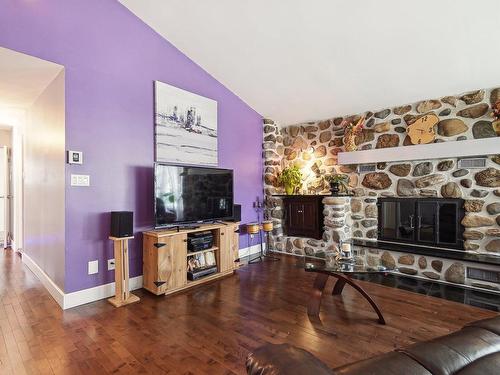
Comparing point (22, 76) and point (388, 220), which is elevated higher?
point (22, 76)

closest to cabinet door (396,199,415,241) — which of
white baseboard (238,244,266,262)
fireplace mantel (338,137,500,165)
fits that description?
fireplace mantel (338,137,500,165)

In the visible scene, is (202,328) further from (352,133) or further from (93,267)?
(352,133)

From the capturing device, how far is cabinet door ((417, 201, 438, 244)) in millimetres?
3778

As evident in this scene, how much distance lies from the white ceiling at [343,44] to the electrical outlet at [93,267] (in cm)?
285

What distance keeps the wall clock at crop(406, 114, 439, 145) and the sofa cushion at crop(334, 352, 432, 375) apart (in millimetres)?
3642

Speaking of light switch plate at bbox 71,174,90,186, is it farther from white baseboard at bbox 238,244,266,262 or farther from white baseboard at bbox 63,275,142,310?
white baseboard at bbox 238,244,266,262

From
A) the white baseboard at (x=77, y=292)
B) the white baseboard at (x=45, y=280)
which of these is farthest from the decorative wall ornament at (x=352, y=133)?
the white baseboard at (x=45, y=280)

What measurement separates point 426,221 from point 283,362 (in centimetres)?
385

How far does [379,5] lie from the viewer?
8.85ft

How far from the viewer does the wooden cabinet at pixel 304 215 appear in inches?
181

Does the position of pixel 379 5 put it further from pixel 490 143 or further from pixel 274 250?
pixel 274 250

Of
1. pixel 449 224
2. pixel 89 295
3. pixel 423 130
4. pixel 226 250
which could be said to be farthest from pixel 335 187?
pixel 89 295

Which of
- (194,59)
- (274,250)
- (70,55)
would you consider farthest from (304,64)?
(274,250)

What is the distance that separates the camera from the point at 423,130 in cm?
380
